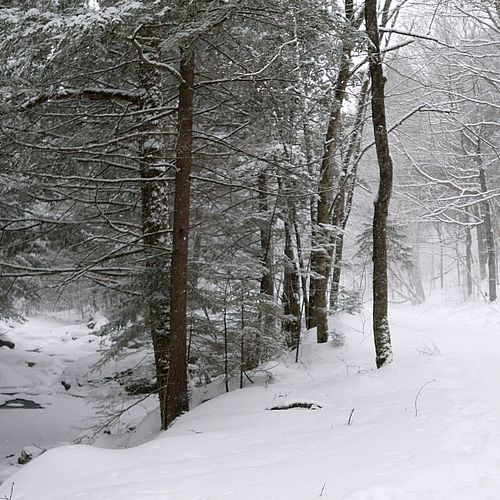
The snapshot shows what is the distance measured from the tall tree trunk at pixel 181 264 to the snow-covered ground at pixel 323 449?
0.42 m

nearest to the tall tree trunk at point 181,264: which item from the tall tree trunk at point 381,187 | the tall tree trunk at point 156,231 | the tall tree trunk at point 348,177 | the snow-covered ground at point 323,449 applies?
the tall tree trunk at point 156,231

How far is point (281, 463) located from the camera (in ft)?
13.6

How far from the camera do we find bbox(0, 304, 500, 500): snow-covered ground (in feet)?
11.1

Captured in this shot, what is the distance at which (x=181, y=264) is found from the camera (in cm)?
773

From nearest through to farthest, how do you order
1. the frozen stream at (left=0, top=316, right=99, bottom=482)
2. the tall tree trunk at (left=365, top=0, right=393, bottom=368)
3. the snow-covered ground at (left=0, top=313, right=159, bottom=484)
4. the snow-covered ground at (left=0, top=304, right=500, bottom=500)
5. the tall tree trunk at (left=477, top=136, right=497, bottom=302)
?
the snow-covered ground at (left=0, top=304, right=500, bottom=500), the tall tree trunk at (left=365, top=0, right=393, bottom=368), the snow-covered ground at (left=0, top=313, right=159, bottom=484), the frozen stream at (left=0, top=316, right=99, bottom=482), the tall tree trunk at (left=477, top=136, right=497, bottom=302)

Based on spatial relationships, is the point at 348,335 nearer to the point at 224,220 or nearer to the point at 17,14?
the point at 224,220

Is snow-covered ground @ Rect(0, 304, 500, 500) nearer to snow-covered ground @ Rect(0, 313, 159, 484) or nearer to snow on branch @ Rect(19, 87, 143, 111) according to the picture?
snow-covered ground @ Rect(0, 313, 159, 484)

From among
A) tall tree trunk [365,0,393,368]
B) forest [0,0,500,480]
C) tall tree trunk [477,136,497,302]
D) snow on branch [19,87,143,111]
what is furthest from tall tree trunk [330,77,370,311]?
tall tree trunk [477,136,497,302]

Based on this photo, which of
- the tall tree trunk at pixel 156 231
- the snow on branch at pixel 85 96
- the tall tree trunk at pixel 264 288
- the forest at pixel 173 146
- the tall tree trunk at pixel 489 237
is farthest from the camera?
the tall tree trunk at pixel 489 237

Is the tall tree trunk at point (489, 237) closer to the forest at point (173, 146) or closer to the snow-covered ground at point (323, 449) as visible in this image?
the forest at point (173, 146)

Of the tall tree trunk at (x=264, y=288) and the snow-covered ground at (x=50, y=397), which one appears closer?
the tall tree trunk at (x=264, y=288)

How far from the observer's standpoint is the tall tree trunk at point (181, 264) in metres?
7.70

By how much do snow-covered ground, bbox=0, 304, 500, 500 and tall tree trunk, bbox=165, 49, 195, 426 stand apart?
422 millimetres

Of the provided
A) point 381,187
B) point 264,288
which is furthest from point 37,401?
point 381,187
